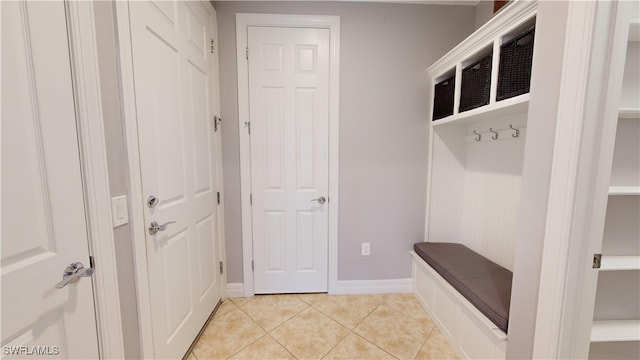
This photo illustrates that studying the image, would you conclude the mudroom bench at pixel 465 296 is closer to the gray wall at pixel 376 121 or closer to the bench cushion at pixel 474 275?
the bench cushion at pixel 474 275

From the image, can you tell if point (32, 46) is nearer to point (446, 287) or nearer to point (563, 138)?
point (563, 138)

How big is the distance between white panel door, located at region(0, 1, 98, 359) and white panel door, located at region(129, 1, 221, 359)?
1.10 ft

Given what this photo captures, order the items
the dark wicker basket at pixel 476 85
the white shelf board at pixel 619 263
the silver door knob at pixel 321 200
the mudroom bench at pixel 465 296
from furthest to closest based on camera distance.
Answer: the silver door knob at pixel 321 200
the dark wicker basket at pixel 476 85
the mudroom bench at pixel 465 296
the white shelf board at pixel 619 263

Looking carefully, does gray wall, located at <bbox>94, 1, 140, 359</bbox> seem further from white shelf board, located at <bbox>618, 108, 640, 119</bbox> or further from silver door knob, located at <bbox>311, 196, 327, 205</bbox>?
Result: white shelf board, located at <bbox>618, 108, 640, 119</bbox>

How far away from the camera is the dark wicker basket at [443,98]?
1.86 metres

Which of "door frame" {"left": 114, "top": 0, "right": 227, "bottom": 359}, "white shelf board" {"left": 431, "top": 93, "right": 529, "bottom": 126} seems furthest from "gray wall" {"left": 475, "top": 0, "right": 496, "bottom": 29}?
"door frame" {"left": 114, "top": 0, "right": 227, "bottom": 359}

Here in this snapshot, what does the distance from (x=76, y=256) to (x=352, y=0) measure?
240cm

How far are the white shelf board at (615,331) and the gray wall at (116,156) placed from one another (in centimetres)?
200

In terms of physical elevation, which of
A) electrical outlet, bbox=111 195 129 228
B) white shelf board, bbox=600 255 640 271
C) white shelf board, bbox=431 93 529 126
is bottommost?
white shelf board, bbox=600 255 640 271

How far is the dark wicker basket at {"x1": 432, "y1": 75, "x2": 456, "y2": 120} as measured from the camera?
1.86 metres

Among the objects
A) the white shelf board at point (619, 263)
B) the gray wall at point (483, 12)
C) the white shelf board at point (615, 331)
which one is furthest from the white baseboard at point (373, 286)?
the gray wall at point (483, 12)

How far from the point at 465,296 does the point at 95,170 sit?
1.98 m

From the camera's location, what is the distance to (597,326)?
3.54ft

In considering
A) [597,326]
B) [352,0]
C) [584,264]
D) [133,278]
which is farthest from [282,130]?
[597,326]
